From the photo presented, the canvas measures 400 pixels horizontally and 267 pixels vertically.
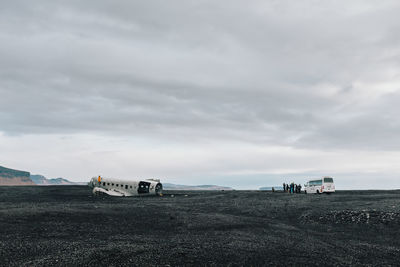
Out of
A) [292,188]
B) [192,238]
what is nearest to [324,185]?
[292,188]

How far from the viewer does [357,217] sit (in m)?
27.3

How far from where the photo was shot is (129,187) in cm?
4984

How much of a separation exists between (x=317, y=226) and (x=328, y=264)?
526 inches

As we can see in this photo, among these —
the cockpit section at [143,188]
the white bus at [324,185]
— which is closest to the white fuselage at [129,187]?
the cockpit section at [143,188]

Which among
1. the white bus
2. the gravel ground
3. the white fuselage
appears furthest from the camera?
the white bus

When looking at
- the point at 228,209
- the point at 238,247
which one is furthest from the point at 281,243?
the point at 228,209

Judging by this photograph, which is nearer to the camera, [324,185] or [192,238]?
[192,238]

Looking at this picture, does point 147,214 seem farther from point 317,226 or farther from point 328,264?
point 328,264

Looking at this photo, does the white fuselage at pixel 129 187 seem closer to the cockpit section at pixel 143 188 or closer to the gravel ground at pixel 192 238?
the cockpit section at pixel 143 188

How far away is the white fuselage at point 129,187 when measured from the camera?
4981 cm

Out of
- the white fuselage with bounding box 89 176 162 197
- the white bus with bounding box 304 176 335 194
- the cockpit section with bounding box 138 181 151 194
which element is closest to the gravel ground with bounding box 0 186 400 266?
the white bus with bounding box 304 176 335 194

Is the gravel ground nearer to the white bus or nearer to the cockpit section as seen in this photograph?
the white bus

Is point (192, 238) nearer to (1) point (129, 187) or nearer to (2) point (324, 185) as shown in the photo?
(1) point (129, 187)

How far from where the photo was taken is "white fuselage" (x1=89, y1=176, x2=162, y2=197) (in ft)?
163
